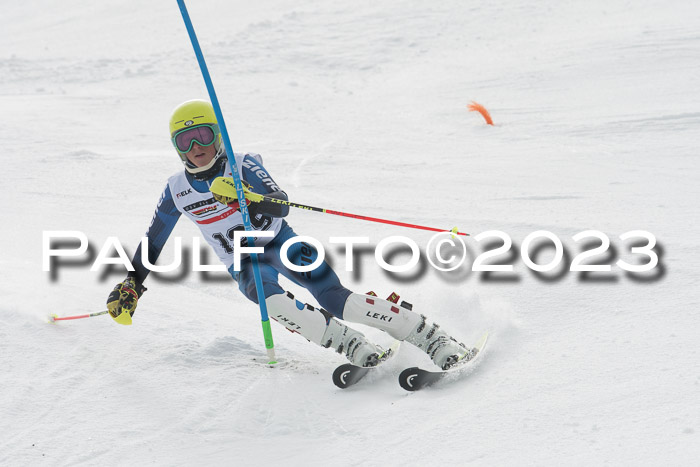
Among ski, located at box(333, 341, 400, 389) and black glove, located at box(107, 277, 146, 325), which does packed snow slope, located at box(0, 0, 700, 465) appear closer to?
A: ski, located at box(333, 341, 400, 389)

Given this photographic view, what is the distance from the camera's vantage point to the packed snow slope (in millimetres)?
3041

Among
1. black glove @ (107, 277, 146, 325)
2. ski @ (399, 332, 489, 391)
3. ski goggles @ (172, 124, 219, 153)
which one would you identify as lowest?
ski @ (399, 332, 489, 391)

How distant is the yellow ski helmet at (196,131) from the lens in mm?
3742

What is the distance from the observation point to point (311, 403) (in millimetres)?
3428

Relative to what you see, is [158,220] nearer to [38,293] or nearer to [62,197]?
[38,293]

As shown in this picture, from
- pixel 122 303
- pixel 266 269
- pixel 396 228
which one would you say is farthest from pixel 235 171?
pixel 396 228

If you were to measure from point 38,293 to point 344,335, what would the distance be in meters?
2.19

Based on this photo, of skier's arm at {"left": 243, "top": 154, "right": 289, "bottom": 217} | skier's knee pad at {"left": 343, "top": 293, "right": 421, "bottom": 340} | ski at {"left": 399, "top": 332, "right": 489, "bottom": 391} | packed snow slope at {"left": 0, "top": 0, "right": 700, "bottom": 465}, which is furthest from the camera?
skier's knee pad at {"left": 343, "top": 293, "right": 421, "bottom": 340}

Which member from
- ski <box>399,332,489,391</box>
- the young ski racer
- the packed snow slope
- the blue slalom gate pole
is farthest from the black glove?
ski <box>399,332,489,391</box>

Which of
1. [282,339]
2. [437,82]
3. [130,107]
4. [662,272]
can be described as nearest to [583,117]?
[437,82]

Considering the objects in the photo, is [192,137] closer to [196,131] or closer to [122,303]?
[196,131]

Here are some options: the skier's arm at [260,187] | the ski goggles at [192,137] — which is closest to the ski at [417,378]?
the skier's arm at [260,187]

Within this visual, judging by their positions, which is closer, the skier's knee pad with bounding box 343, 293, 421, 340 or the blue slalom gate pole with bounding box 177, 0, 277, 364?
the blue slalom gate pole with bounding box 177, 0, 277, 364

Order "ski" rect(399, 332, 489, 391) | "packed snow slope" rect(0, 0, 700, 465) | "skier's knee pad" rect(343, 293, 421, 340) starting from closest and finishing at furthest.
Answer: "packed snow slope" rect(0, 0, 700, 465) → "ski" rect(399, 332, 489, 391) → "skier's knee pad" rect(343, 293, 421, 340)
